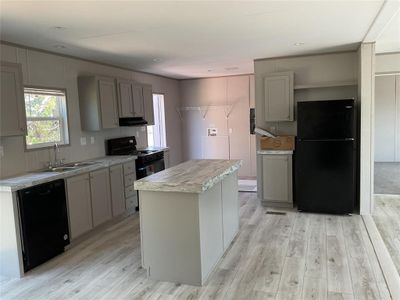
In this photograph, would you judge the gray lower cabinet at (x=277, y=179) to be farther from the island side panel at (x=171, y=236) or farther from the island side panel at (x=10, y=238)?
the island side panel at (x=10, y=238)

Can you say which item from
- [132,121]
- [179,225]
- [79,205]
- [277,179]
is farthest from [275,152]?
[79,205]

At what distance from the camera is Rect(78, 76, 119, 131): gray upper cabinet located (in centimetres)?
458

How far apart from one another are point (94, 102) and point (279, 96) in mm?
2782

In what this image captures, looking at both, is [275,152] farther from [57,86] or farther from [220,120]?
[57,86]

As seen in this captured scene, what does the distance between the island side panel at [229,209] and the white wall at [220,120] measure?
3462 mm

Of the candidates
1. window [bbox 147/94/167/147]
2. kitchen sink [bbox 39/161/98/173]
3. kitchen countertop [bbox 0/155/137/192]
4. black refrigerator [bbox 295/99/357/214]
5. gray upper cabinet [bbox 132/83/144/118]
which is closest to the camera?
kitchen countertop [bbox 0/155/137/192]

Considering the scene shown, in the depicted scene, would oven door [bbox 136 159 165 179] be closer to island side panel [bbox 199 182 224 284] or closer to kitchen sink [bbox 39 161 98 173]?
kitchen sink [bbox 39 161 98 173]

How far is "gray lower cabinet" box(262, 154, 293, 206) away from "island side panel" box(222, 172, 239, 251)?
128 centimetres

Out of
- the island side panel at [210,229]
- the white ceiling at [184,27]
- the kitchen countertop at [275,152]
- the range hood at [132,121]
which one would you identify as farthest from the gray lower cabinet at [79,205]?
the kitchen countertop at [275,152]

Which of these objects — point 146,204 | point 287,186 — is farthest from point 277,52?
point 146,204

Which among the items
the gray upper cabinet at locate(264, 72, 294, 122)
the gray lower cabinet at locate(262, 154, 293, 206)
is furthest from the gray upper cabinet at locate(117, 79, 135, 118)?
the gray lower cabinet at locate(262, 154, 293, 206)

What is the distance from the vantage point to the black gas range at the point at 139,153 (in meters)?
5.25

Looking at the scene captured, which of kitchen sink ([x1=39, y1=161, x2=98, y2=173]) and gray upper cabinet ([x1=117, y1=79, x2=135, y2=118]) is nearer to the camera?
kitchen sink ([x1=39, y1=161, x2=98, y2=173])

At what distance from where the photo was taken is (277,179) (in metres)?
5.11
